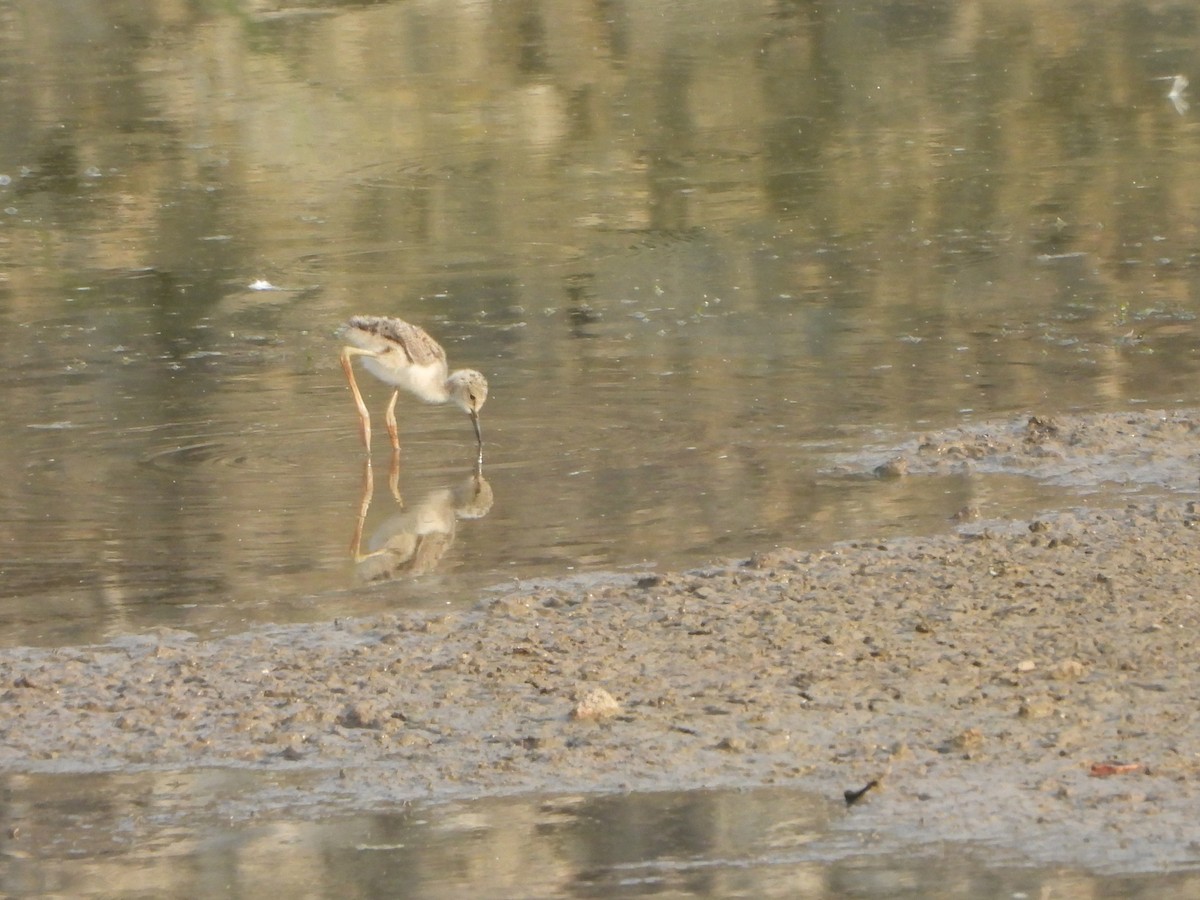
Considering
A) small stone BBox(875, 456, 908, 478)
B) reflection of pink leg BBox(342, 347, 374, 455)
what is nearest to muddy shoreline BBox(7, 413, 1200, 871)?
small stone BBox(875, 456, 908, 478)

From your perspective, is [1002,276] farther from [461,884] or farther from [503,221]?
[461,884]

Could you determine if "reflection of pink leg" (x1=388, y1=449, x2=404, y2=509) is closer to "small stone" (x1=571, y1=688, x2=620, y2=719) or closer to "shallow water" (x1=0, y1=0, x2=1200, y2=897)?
"shallow water" (x1=0, y1=0, x2=1200, y2=897)

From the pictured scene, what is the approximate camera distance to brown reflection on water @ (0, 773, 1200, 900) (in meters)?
4.20

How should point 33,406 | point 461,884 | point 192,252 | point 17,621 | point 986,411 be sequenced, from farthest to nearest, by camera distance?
1. point 192,252
2. point 33,406
3. point 986,411
4. point 17,621
5. point 461,884

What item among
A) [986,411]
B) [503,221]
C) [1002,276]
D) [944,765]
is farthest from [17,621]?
[503,221]

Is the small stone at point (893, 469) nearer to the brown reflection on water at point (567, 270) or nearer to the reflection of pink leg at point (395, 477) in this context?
the brown reflection on water at point (567, 270)

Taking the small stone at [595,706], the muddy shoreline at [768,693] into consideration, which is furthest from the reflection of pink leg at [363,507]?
the small stone at [595,706]

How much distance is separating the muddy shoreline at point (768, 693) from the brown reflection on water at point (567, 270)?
0.51 metres

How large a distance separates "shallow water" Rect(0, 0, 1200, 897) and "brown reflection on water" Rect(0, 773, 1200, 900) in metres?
1.47

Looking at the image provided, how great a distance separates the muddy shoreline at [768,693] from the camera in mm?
4574

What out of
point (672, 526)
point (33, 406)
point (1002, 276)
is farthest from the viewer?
point (1002, 276)

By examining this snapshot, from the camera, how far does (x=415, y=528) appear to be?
7.24 m

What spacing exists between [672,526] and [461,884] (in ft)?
9.02

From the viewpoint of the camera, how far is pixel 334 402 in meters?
9.26
